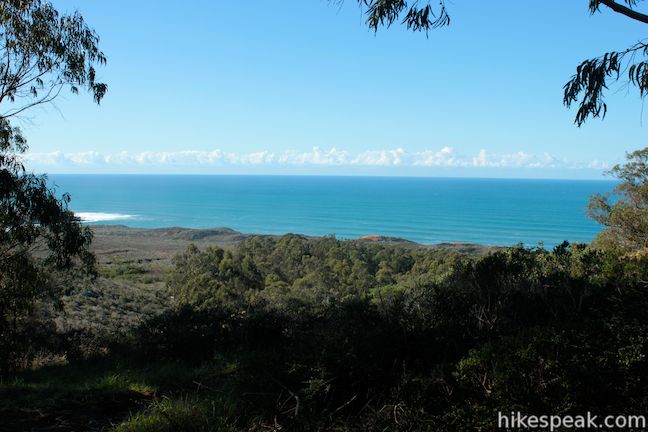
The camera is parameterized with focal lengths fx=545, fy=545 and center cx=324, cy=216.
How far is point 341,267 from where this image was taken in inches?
1190

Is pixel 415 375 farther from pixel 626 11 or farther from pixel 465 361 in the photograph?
pixel 626 11

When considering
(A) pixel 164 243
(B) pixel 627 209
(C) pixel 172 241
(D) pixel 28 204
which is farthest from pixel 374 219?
(D) pixel 28 204

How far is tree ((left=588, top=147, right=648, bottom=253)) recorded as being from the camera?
18.2 m

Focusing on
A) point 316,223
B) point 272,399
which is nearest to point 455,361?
point 272,399

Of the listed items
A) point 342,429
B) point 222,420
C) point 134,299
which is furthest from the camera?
point 134,299

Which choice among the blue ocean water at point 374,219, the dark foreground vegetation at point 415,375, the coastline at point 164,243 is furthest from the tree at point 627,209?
the blue ocean water at point 374,219

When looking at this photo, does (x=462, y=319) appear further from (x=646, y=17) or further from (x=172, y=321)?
(x=172, y=321)

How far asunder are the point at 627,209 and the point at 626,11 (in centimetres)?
1549

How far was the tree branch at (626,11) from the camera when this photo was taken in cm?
510

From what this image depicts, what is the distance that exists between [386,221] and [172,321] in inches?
3034

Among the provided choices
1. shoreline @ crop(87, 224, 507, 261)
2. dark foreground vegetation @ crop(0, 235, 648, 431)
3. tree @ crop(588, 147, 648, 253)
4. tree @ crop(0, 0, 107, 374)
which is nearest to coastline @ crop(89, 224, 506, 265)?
shoreline @ crop(87, 224, 507, 261)

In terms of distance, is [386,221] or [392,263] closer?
[392,263]

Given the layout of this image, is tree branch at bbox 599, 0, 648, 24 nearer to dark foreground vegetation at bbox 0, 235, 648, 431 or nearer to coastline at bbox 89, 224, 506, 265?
dark foreground vegetation at bbox 0, 235, 648, 431

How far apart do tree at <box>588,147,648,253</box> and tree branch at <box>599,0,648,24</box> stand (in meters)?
13.6
